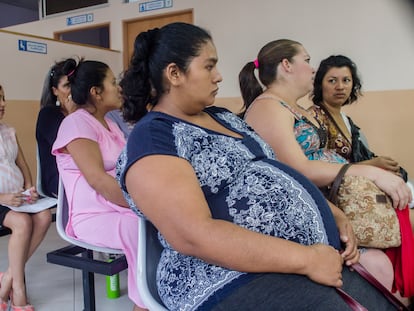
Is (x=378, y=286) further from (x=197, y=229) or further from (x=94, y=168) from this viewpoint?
(x=94, y=168)

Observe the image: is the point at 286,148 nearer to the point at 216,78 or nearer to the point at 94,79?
the point at 216,78

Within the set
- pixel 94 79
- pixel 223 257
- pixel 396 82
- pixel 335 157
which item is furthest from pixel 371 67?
pixel 223 257

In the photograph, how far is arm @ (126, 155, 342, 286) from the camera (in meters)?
0.90

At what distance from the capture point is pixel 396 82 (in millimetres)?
3689

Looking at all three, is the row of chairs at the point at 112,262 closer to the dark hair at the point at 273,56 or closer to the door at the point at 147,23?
the dark hair at the point at 273,56

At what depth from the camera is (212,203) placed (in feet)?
3.35

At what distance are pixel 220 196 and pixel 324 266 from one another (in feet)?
0.91

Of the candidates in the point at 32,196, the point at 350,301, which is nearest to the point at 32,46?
the point at 32,196

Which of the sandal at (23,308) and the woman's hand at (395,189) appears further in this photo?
the sandal at (23,308)

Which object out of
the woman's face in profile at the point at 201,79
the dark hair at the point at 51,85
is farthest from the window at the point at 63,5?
the woman's face in profile at the point at 201,79

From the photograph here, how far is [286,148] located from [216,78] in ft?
1.31

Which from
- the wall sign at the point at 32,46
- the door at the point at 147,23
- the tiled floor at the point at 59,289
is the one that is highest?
the door at the point at 147,23

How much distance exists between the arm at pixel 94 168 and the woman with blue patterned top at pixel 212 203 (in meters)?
0.40

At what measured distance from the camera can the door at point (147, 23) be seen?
4.86 meters
